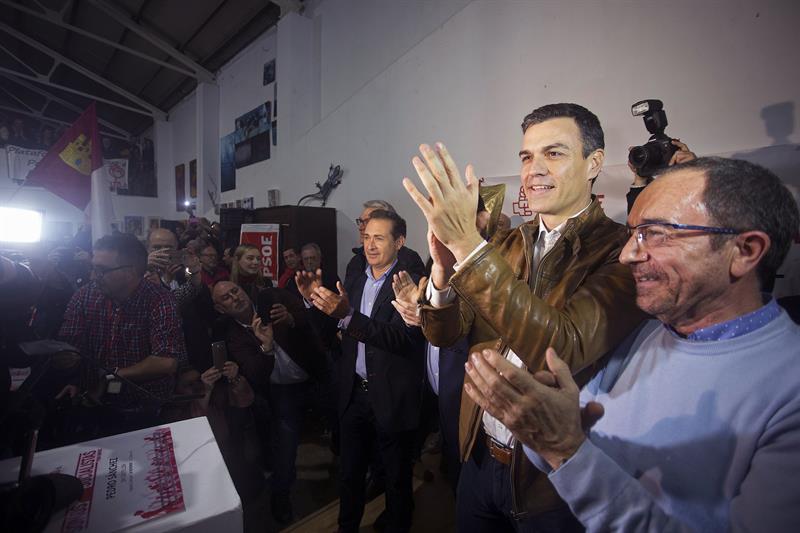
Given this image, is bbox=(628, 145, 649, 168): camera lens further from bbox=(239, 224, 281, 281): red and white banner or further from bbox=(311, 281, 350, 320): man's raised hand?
bbox=(239, 224, 281, 281): red and white banner

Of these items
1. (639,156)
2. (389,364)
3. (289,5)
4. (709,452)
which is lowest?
(389,364)

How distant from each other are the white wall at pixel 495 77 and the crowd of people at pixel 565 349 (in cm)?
136

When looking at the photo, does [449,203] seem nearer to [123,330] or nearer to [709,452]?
[709,452]

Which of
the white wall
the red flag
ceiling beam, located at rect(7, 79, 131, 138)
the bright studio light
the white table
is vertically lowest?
the white table

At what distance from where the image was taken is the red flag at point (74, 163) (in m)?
3.26

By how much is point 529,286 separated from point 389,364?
997 millimetres

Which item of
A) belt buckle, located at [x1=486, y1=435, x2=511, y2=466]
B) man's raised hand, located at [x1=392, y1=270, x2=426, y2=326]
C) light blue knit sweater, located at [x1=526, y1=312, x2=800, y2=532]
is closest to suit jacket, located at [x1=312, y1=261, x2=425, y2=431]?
man's raised hand, located at [x1=392, y1=270, x2=426, y2=326]

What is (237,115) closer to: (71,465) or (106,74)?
(106,74)

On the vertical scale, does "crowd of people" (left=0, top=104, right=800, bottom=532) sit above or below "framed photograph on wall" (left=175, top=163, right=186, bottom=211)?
below

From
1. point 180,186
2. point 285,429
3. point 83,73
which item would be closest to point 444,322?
point 285,429

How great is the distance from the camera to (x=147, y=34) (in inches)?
293

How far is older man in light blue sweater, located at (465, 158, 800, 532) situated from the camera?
0.63 m

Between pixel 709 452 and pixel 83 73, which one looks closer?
pixel 709 452

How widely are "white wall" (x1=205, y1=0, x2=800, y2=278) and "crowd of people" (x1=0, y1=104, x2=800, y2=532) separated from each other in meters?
1.36
